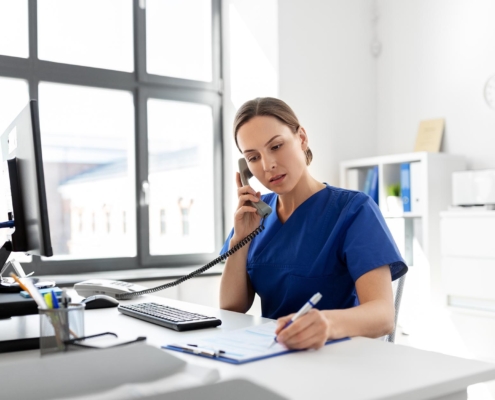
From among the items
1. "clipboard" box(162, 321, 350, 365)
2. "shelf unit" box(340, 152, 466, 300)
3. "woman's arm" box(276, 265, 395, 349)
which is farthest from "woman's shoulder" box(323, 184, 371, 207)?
"shelf unit" box(340, 152, 466, 300)

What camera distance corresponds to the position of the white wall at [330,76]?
373 cm

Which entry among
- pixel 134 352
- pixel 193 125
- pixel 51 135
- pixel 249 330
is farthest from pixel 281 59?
pixel 134 352

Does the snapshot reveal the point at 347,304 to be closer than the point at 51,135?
Yes

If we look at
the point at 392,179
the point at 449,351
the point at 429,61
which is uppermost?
the point at 429,61

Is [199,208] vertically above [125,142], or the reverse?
[125,142]

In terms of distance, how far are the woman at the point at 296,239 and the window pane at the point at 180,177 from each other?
2107mm

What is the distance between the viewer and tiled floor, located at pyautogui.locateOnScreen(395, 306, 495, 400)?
300 cm

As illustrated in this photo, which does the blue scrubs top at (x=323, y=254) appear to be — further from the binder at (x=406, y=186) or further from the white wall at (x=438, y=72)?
the white wall at (x=438, y=72)

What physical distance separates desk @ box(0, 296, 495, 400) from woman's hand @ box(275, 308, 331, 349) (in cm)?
2

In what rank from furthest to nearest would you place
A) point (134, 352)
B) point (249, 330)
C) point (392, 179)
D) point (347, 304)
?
point (392, 179), point (347, 304), point (249, 330), point (134, 352)

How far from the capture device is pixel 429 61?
3777 millimetres

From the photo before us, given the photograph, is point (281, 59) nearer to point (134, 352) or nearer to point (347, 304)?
point (347, 304)

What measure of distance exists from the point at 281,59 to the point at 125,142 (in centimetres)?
114

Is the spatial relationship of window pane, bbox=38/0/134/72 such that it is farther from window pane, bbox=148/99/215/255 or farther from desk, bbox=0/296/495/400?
desk, bbox=0/296/495/400
